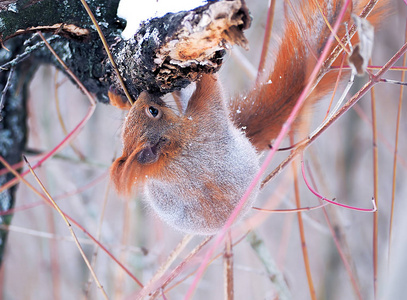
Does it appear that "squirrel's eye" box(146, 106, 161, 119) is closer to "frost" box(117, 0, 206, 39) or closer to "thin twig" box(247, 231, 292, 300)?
"frost" box(117, 0, 206, 39)

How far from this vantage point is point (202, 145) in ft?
3.61

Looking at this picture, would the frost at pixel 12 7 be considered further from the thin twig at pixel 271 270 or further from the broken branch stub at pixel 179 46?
the thin twig at pixel 271 270

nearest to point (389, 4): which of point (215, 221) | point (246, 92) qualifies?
point (246, 92)

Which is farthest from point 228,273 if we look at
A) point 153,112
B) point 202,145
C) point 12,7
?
point 12,7

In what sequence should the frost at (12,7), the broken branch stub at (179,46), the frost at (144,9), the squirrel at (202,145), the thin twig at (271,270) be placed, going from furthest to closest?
the thin twig at (271,270) → the squirrel at (202,145) → the frost at (12,7) → the frost at (144,9) → the broken branch stub at (179,46)

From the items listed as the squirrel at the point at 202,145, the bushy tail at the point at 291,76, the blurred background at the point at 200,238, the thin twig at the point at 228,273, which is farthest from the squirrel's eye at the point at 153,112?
the blurred background at the point at 200,238

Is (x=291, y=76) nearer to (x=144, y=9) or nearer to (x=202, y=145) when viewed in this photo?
(x=202, y=145)

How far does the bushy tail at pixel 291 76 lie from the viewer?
1003 millimetres

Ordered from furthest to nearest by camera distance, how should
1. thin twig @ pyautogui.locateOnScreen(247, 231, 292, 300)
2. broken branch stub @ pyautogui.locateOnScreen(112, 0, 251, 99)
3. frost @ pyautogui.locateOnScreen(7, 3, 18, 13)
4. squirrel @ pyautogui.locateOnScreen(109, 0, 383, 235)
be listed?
thin twig @ pyautogui.locateOnScreen(247, 231, 292, 300)
squirrel @ pyautogui.locateOnScreen(109, 0, 383, 235)
frost @ pyautogui.locateOnScreen(7, 3, 18, 13)
broken branch stub @ pyautogui.locateOnScreen(112, 0, 251, 99)

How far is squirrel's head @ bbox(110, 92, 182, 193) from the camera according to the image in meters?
1.04

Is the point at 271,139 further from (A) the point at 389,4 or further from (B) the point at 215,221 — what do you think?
(A) the point at 389,4

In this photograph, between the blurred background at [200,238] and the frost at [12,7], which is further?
the blurred background at [200,238]

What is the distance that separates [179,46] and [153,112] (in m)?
0.32

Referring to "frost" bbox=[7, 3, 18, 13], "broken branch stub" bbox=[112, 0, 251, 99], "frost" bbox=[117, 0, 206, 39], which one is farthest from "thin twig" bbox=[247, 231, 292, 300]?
"frost" bbox=[7, 3, 18, 13]
